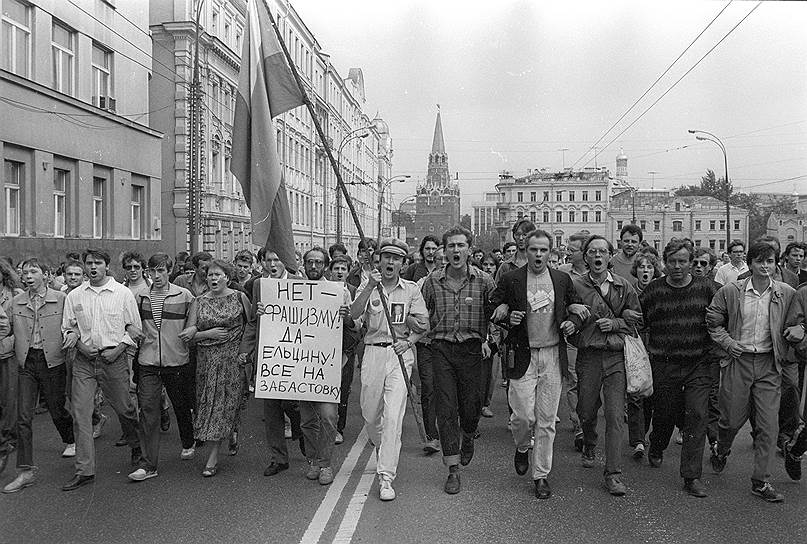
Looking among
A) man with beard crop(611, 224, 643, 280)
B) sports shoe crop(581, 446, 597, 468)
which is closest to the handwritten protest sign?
sports shoe crop(581, 446, 597, 468)

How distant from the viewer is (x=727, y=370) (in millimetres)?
6582

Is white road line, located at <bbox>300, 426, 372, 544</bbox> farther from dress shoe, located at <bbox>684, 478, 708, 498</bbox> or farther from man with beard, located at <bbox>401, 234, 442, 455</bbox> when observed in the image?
dress shoe, located at <bbox>684, 478, 708, 498</bbox>

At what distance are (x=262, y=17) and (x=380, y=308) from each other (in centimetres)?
274

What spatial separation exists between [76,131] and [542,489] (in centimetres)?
1846

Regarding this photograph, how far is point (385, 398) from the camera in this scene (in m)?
6.53

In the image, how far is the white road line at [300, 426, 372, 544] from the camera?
5.31 m

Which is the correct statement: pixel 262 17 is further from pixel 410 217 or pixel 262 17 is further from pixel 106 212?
pixel 410 217

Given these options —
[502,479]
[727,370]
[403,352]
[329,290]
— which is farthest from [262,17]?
[727,370]

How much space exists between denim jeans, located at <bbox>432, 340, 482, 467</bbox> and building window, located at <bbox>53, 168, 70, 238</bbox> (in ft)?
54.0

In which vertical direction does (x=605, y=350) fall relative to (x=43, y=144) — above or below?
below

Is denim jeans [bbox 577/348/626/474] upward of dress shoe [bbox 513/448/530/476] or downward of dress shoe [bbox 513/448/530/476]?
upward

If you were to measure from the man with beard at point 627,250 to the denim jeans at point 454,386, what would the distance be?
3433mm

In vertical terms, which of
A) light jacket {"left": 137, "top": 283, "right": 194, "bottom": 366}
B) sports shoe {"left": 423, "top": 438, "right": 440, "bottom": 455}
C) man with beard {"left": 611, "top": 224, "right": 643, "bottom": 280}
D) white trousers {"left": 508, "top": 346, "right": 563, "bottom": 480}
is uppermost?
man with beard {"left": 611, "top": 224, "right": 643, "bottom": 280}

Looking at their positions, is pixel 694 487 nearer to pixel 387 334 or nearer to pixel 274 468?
pixel 387 334
